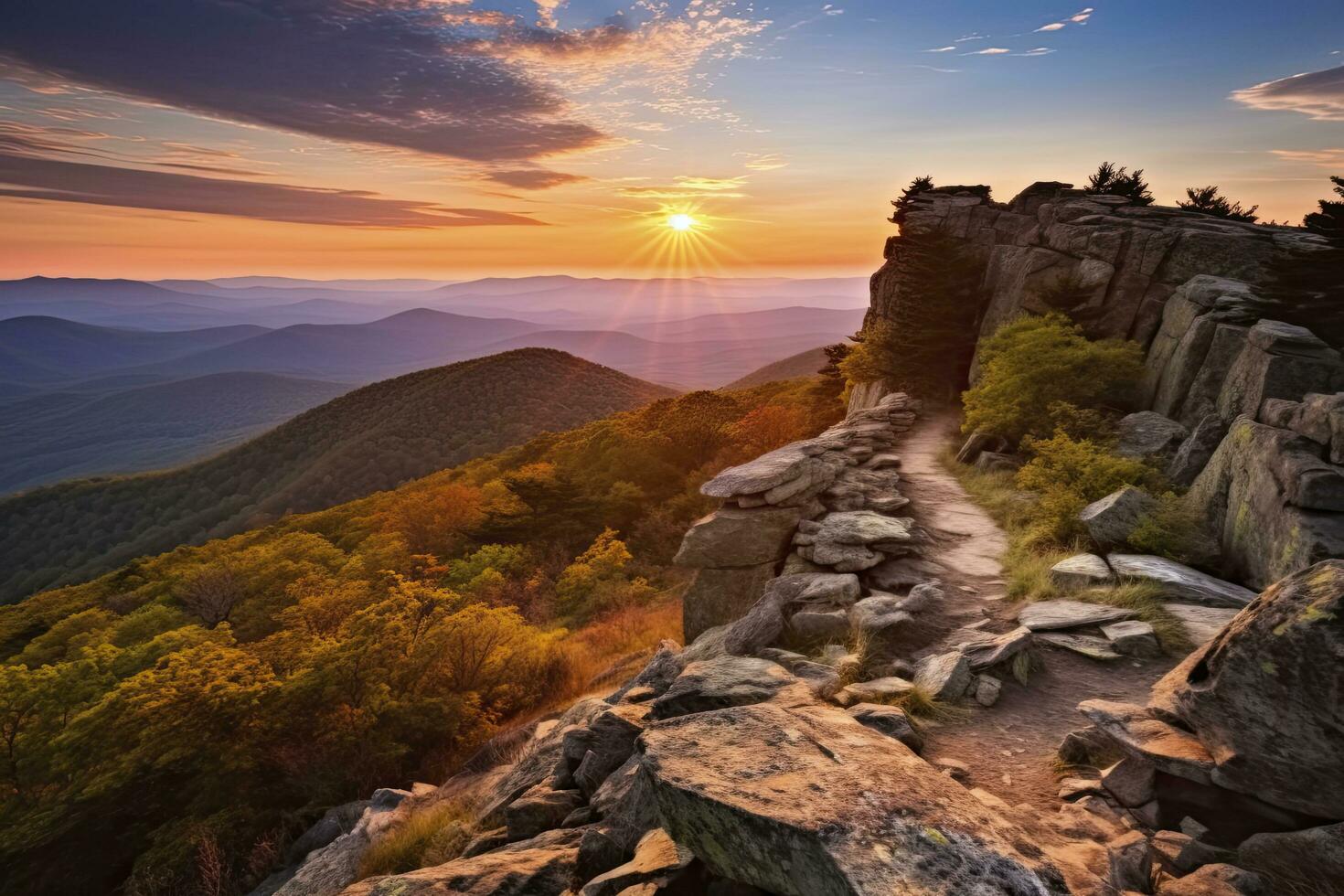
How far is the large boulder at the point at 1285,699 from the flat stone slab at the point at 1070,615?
3.41 metres


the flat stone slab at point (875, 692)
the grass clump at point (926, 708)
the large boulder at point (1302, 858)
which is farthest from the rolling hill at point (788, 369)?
the large boulder at point (1302, 858)

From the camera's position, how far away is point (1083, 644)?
746 cm

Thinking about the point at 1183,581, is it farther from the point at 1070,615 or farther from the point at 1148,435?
the point at 1148,435

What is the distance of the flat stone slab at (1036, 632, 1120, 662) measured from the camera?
7.19 meters

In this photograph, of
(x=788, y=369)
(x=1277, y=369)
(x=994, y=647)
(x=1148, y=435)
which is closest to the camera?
(x=994, y=647)

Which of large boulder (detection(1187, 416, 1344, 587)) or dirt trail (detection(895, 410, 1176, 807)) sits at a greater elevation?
large boulder (detection(1187, 416, 1344, 587))

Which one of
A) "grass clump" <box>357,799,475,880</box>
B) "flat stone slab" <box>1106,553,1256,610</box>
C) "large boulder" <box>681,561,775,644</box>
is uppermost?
"flat stone slab" <box>1106,553,1256,610</box>

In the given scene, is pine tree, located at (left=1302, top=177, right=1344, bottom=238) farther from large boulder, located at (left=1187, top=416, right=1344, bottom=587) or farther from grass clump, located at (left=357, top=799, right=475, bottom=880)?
grass clump, located at (left=357, top=799, right=475, bottom=880)

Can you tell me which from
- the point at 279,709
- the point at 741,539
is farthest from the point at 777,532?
the point at 279,709

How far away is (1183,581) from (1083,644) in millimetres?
2224

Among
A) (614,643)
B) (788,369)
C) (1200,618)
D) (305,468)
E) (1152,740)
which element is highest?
Result: (1152,740)

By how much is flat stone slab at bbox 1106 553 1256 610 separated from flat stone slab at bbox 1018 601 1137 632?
1.06 m

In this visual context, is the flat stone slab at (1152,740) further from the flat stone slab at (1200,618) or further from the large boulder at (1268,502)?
the large boulder at (1268,502)

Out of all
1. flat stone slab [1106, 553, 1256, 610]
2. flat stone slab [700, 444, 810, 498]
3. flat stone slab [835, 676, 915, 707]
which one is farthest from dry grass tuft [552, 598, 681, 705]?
flat stone slab [1106, 553, 1256, 610]
